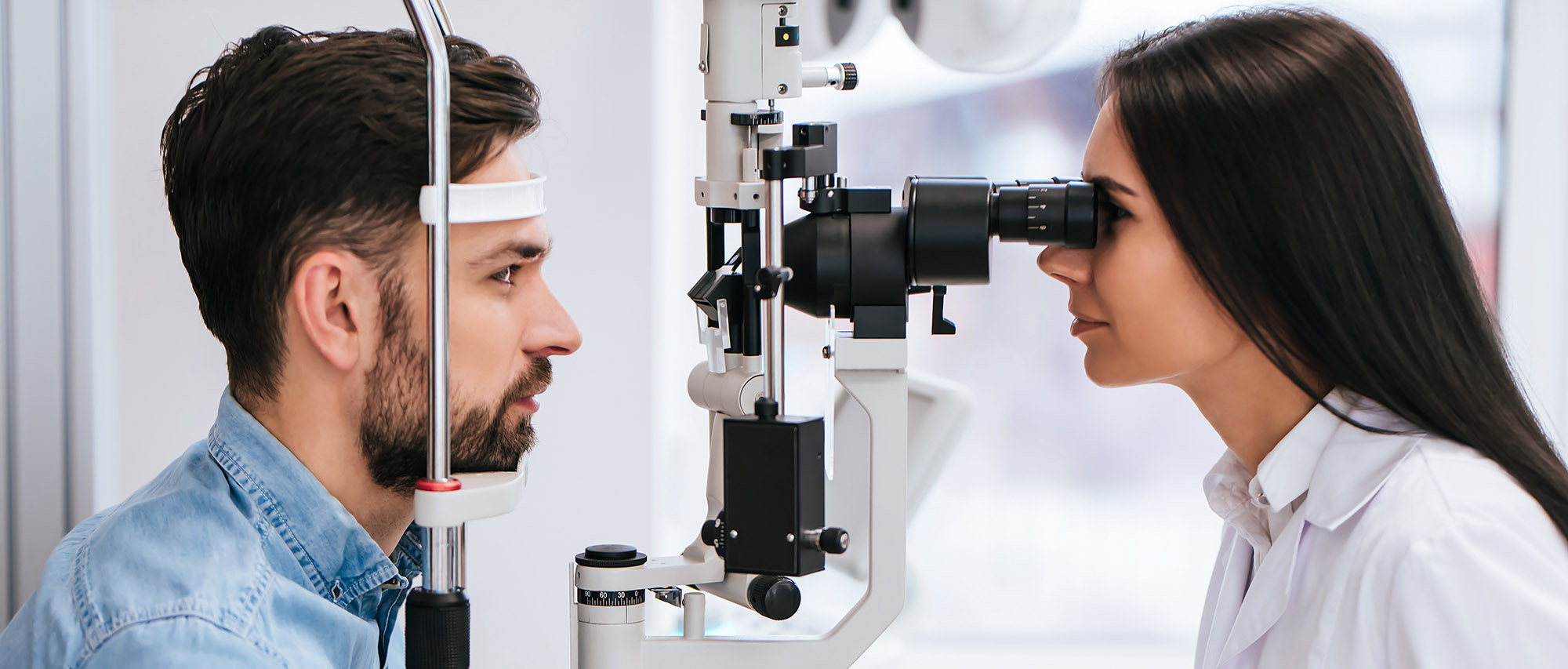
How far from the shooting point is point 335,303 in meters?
0.95

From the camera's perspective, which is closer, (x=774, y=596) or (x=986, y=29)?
(x=774, y=596)

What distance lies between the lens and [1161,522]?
7.52ft

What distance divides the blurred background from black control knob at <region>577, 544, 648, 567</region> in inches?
26.6

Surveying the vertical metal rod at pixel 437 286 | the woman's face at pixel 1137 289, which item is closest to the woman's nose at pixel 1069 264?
the woman's face at pixel 1137 289

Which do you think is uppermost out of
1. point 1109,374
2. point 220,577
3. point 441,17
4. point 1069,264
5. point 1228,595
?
point 441,17

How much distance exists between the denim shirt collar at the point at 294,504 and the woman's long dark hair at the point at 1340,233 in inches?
28.6

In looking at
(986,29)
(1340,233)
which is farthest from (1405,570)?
(986,29)

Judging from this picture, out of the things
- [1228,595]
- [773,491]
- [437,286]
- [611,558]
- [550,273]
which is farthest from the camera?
[550,273]

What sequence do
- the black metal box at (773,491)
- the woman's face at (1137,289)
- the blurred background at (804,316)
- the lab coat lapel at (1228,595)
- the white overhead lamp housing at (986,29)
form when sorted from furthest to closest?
the white overhead lamp housing at (986,29) < the blurred background at (804,316) < the lab coat lapel at (1228,595) < the woman's face at (1137,289) < the black metal box at (773,491)

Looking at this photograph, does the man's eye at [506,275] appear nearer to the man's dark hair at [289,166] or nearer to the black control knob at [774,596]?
the man's dark hair at [289,166]

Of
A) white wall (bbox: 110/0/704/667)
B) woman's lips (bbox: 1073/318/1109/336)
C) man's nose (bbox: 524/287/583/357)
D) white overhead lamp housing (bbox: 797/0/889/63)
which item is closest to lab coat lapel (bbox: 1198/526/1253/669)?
woman's lips (bbox: 1073/318/1109/336)

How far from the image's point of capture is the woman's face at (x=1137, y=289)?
39.4 inches

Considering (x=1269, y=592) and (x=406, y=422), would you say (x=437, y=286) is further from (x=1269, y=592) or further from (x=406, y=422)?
(x=1269, y=592)

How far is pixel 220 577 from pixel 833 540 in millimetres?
459
